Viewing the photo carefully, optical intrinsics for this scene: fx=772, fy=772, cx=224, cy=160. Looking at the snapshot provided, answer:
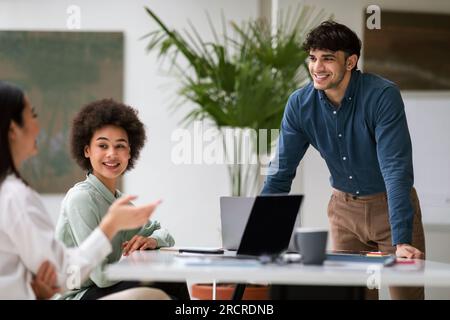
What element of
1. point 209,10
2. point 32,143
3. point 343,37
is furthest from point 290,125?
point 209,10

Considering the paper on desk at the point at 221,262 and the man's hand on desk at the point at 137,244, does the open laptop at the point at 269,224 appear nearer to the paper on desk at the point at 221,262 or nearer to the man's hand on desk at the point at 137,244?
the paper on desk at the point at 221,262

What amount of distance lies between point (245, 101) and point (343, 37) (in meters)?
1.51

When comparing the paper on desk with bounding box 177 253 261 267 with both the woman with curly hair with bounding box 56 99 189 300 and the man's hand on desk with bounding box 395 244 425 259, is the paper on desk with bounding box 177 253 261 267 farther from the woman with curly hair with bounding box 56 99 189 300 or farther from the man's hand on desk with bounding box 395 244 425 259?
the man's hand on desk with bounding box 395 244 425 259

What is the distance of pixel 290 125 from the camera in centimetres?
343

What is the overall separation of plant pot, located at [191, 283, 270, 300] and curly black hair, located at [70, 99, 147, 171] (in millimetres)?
1947

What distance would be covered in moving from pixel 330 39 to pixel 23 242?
1744mm

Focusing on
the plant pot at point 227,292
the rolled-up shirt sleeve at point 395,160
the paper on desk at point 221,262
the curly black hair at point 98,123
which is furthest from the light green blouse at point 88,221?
the plant pot at point 227,292

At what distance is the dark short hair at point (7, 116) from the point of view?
6.43 ft

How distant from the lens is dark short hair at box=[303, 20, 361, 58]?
318 cm

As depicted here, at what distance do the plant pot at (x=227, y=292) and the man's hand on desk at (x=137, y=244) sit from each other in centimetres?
212

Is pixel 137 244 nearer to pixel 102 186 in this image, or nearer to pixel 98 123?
pixel 102 186

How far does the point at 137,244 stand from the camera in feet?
9.66

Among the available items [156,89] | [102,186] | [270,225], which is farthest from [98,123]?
[156,89]
